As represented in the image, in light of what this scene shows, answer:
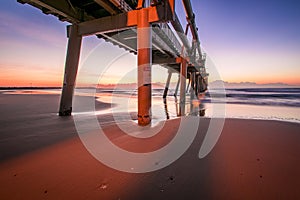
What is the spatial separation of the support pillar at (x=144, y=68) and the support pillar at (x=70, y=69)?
296cm

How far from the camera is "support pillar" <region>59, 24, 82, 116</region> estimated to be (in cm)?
607

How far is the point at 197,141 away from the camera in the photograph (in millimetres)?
2754

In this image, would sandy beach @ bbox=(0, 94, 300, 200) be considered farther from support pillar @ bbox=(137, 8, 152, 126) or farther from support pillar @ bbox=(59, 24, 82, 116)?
support pillar @ bbox=(59, 24, 82, 116)

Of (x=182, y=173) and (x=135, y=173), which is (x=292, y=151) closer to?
(x=182, y=173)

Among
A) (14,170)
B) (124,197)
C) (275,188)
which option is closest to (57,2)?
(14,170)

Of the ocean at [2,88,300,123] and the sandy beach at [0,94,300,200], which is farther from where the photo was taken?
the ocean at [2,88,300,123]

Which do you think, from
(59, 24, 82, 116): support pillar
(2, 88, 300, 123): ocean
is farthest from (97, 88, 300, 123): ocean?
(59, 24, 82, 116): support pillar

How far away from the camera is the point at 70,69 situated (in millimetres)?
6121

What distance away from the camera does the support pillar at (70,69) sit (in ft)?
19.9

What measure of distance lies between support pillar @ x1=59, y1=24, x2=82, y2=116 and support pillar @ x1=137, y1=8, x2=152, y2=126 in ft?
9.71

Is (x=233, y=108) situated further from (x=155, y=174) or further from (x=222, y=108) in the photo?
(x=155, y=174)

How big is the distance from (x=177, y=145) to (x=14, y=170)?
2.09 m

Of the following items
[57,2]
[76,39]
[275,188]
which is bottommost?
[275,188]

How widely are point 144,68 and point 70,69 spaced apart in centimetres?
321
